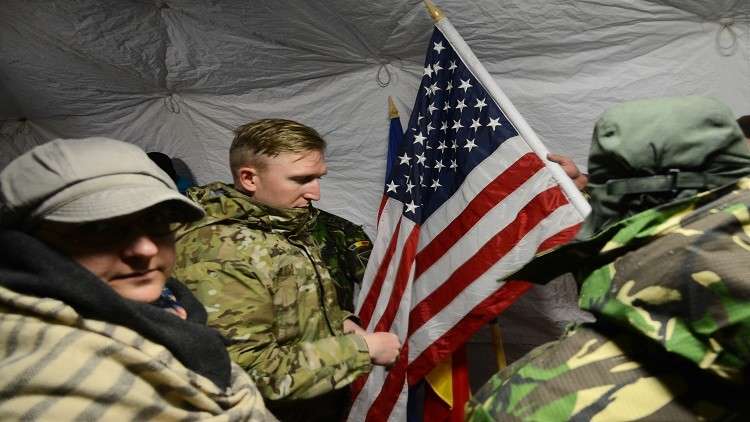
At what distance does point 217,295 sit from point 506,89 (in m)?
1.38

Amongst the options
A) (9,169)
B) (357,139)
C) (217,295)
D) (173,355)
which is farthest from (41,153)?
(357,139)

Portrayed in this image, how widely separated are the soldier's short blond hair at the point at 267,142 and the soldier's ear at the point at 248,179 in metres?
0.02

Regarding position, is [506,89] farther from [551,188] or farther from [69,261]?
[69,261]

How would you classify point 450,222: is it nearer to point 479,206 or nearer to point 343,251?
point 479,206

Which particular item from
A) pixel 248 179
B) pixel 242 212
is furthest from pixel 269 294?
pixel 248 179

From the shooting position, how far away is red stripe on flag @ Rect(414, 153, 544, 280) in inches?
65.0

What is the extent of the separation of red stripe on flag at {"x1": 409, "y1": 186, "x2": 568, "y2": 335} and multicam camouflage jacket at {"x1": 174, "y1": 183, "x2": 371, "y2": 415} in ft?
1.22

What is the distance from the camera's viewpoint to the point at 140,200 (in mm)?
792

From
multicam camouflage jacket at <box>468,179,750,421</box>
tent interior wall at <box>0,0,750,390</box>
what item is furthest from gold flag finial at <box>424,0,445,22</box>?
multicam camouflage jacket at <box>468,179,750,421</box>

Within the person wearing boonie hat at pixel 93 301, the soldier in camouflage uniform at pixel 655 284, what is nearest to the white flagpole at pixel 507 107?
the soldier in camouflage uniform at pixel 655 284

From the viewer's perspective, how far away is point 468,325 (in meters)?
1.69

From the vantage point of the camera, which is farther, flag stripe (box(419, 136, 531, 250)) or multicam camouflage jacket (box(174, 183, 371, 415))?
flag stripe (box(419, 136, 531, 250))

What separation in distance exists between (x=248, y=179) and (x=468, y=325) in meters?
0.79

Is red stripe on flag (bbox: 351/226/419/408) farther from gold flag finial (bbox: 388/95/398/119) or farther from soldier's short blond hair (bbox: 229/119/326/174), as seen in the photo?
gold flag finial (bbox: 388/95/398/119)
